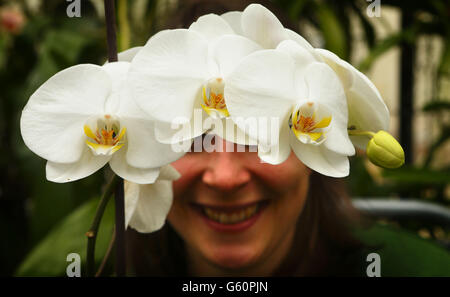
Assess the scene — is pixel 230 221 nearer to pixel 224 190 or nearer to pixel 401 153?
pixel 224 190

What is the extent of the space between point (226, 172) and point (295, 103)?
22cm

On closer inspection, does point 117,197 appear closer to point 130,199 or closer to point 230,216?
point 130,199

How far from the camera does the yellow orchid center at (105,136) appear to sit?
0.74 feet

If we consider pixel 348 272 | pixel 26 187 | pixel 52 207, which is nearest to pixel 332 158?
pixel 348 272

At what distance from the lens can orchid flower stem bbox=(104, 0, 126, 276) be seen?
0.24 m

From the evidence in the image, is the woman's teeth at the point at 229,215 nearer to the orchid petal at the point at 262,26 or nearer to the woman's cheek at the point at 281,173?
the woman's cheek at the point at 281,173

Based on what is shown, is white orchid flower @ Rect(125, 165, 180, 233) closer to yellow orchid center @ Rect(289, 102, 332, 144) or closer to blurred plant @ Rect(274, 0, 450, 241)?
yellow orchid center @ Rect(289, 102, 332, 144)

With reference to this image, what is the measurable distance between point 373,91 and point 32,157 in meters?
0.72

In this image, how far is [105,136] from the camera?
234 millimetres

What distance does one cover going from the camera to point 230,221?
488 millimetres

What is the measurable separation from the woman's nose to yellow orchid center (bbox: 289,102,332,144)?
22 centimetres

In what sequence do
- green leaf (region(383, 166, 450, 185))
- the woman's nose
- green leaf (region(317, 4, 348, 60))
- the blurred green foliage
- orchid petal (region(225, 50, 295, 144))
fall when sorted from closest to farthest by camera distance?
orchid petal (region(225, 50, 295, 144)) < the woman's nose < the blurred green foliage < green leaf (region(383, 166, 450, 185)) < green leaf (region(317, 4, 348, 60))

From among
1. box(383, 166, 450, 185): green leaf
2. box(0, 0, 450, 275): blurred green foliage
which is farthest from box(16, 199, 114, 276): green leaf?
box(383, 166, 450, 185): green leaf

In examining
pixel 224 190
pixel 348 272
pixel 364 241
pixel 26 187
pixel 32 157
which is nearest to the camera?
pixel 224 190
